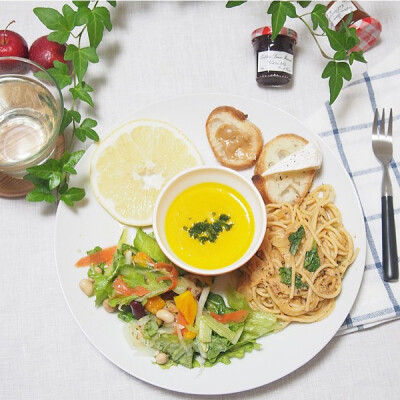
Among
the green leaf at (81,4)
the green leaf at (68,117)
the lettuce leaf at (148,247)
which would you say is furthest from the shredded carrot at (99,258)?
the green leaf at (81,4)

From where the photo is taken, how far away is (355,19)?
10.4 ft

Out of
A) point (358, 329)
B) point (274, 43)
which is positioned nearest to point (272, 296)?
point (358, 329)

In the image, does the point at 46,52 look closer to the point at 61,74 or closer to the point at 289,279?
the point at 61,74

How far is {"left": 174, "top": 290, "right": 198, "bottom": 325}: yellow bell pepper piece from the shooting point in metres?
2.76

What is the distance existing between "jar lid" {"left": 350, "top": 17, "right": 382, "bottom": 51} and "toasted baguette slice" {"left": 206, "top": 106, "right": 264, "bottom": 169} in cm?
83

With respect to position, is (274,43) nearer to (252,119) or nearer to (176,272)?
(252,119)

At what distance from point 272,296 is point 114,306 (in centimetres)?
80

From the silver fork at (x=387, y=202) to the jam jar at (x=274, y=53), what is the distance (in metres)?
0.57

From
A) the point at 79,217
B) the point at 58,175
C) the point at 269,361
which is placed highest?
the point at 58,175

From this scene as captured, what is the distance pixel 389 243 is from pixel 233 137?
1000mm

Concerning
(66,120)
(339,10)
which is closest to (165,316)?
(66,120)

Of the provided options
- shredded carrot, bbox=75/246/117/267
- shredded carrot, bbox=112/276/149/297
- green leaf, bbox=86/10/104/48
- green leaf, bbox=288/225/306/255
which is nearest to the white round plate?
shredded carrot, bbox=75/246/117/267

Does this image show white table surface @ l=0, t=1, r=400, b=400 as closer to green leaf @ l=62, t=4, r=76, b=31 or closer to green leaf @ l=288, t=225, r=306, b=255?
green leaf @ l=62, t=4, r=76, b=31

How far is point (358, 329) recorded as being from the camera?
9.66 ft
